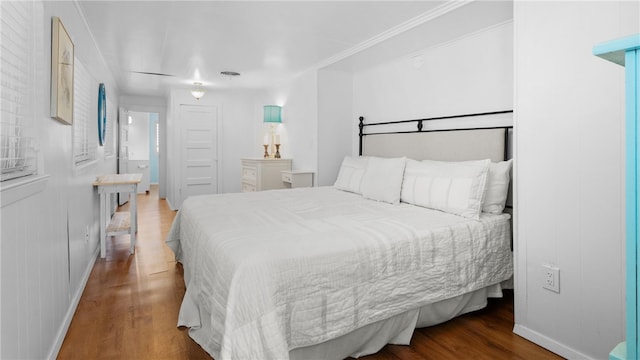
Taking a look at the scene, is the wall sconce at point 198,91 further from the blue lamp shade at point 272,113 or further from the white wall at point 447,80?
the white wall at point 447,80

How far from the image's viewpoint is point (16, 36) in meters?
1.49

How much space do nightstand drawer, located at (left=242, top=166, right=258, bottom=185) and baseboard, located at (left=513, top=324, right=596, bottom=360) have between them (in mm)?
3901

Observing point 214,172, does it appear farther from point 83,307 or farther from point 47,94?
point 47,94

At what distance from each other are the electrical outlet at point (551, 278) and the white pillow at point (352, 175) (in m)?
1.73

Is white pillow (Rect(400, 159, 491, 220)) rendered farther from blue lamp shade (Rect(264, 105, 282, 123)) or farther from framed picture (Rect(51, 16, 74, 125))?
blue lamp shade (Rect(264, 105, 282, 123))

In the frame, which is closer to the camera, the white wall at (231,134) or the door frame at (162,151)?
the white wall at (231,134)

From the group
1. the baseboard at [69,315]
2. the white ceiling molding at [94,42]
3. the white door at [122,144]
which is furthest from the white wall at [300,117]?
the white door at [122,144]

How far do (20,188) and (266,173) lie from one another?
3.82 m

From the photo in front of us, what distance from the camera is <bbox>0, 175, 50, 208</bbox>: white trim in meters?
1.23

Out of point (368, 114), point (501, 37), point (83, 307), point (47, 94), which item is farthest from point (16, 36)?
point (368, 114)

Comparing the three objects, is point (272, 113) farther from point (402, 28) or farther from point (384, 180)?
point (384, 180)

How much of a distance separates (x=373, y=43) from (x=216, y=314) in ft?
9.54

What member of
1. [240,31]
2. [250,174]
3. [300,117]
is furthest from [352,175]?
[250,174]

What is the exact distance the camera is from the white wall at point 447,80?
9.36 feet
